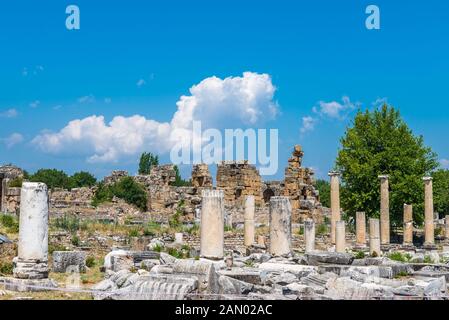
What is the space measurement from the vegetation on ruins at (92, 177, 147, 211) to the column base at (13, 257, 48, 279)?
38478 mm

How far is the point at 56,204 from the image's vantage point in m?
46.3

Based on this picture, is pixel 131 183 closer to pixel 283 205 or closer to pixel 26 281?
pixel 283 205

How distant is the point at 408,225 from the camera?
3681 cm

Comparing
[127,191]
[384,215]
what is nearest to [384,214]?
[384,215]

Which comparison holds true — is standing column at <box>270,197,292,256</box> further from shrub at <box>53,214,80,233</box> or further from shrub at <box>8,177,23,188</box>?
shrub at <box>8,177,23,188</box>

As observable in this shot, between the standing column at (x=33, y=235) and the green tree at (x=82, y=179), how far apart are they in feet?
245

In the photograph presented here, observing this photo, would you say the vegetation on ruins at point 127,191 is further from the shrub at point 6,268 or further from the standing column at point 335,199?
the shrub at point 6,268

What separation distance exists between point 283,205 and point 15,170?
3199cm

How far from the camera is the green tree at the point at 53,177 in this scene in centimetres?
8481

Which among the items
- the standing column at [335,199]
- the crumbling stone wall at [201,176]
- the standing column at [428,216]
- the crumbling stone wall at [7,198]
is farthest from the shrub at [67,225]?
the crumbling stone wall at [201,176]

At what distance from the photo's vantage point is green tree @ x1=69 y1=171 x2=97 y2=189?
295 ft

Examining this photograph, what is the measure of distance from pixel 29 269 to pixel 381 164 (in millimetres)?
29285

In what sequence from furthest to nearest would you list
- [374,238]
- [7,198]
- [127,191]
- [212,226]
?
[127,191] → [7,198] → [374,238] → [212,226]

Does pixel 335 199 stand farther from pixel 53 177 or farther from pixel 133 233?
pixel 53 177
